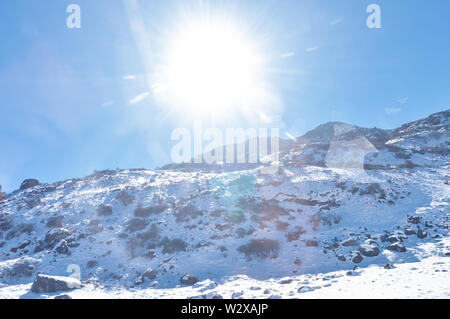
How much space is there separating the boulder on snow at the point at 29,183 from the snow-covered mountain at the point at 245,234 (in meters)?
10.3

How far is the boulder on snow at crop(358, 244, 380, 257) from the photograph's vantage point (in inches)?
674

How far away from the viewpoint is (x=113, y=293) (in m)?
16.0

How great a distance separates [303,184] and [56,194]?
3325 cm

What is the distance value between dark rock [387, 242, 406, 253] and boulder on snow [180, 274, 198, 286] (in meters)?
13.0

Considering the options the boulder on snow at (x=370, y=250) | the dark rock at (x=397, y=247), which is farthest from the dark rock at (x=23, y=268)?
the dark rock at (x=397, y=247)

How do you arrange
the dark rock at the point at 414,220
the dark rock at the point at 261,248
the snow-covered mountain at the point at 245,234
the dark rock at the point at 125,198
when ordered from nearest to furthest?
the snow-covered mountain at the point at 245,234 → the dark rock at the point at 261,248 → the dark rock at the point at 414,220 → the dark rock at the point at 125,198

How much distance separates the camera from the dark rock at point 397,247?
55.7 ft

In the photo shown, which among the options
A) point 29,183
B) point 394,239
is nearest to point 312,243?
point 394,239

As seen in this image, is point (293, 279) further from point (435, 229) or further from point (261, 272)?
point (435, 229)

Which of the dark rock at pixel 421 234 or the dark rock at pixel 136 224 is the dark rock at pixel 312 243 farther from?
the dark rock at pixel 136 224

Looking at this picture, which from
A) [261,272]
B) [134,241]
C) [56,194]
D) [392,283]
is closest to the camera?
[392,283]

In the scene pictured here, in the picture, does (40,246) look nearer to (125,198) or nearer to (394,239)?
(125,198)

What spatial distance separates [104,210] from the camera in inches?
1129
